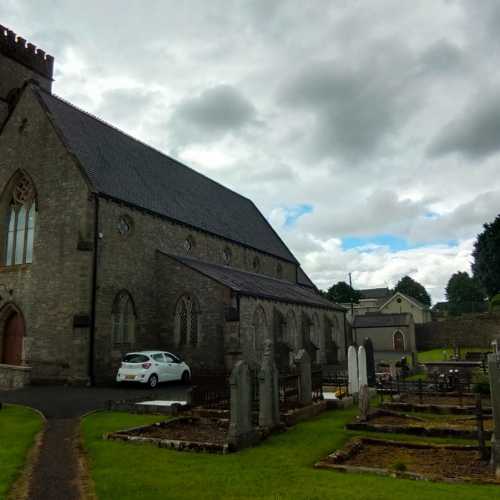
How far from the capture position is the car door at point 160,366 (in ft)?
67.1

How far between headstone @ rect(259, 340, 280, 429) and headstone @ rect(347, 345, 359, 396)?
19.8 ft

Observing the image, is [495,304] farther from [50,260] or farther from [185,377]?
[50,260]

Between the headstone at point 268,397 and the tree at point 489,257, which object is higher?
the tree at point 489,257

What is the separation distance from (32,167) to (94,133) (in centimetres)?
487

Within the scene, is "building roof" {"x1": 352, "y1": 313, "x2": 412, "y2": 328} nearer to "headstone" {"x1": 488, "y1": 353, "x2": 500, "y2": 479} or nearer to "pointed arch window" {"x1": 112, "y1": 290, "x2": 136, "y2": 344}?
"pointed arch window" {"x1": 112, "y1": 290, "x2": 136, "y2": 344}

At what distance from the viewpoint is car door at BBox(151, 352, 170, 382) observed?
20.4 meters

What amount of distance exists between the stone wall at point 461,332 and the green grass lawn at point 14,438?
45.4 metres

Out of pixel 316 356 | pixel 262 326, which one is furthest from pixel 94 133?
pixel 316 356

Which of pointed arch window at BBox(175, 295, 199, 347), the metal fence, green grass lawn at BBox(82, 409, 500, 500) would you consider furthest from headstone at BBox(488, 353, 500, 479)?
pointed arch window at BBox(175, 295, 199, 347)

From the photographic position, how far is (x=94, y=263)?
2227 centimetres

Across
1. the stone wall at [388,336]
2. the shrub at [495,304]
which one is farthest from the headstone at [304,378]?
the shrub at [495,304]

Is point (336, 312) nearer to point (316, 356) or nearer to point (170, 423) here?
point (316, 356)

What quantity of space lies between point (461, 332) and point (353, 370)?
39303mm

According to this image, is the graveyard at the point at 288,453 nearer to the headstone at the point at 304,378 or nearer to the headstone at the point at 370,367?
the headstone at the point at 304,378
